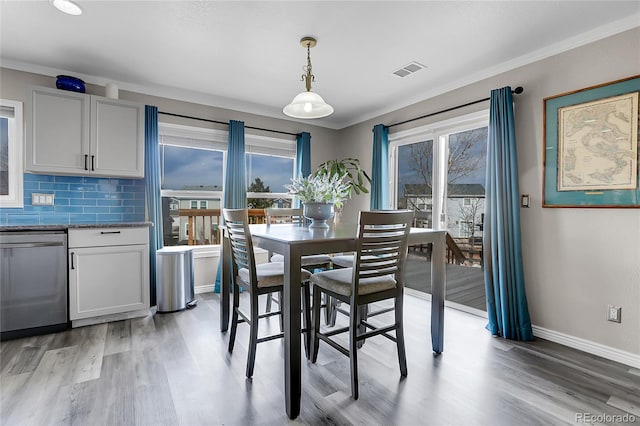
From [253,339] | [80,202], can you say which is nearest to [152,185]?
[80,202]

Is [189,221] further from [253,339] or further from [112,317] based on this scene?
[253,339]

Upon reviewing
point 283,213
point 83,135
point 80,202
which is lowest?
point 283,213

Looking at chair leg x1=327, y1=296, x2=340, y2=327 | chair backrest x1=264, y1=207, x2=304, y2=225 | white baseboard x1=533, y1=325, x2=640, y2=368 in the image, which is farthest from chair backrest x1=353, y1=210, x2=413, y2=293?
white baseboard x1=533, y1=325, x2=640, y2=368

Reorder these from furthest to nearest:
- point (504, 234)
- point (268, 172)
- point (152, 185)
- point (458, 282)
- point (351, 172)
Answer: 1. point (351, 172)
2. point (268, 172)
3. point (458, 282)
4. point (152, 185)
5. point (504, 234)

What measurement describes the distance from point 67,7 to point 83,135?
1227 millimetres

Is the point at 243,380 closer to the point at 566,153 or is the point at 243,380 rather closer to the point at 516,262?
the point at 516,262

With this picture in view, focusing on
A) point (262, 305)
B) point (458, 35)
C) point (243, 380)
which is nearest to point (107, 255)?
point (262, 305)

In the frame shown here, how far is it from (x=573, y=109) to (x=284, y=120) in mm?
3334

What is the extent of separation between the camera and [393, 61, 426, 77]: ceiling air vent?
3029mm

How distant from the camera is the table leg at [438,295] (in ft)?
7.72

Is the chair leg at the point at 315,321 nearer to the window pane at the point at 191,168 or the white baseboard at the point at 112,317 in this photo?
the white baseboard at the point at 112,317

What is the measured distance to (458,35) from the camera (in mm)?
2486

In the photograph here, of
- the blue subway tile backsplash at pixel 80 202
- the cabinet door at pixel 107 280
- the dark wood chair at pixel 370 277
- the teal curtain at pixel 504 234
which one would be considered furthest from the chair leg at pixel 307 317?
the blue subway tile backsplash at pixel 80 202

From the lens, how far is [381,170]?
4.16 metres
